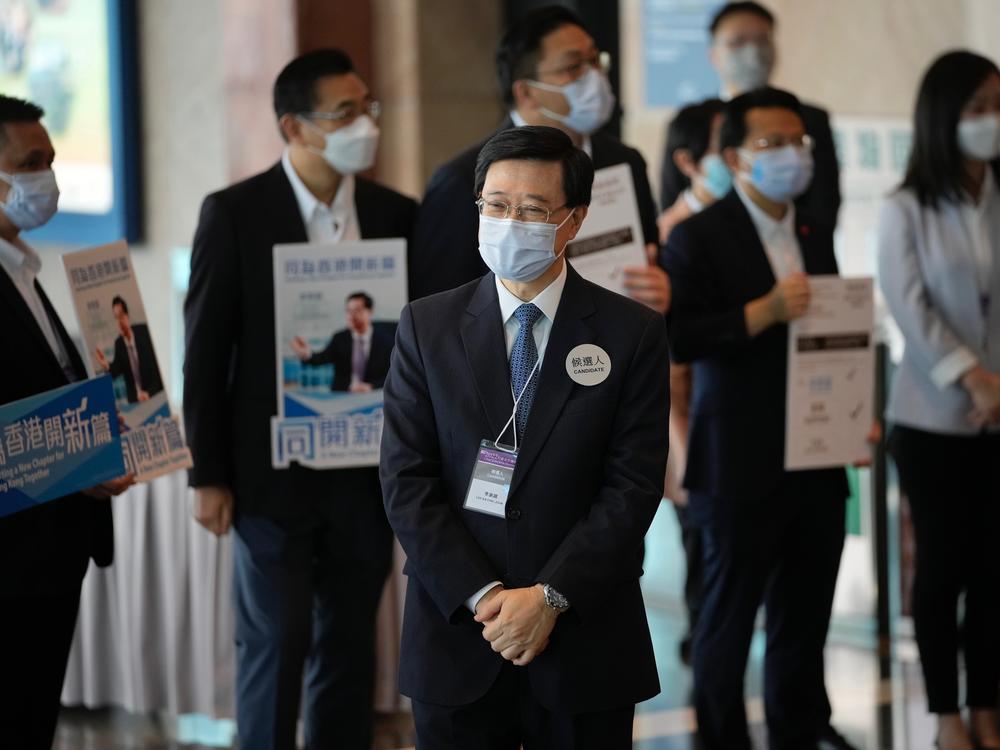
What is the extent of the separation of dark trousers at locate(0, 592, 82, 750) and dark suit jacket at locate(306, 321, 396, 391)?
0.81 meters

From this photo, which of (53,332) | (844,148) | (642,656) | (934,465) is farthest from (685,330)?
(844,148)

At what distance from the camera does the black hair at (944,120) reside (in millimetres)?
4086

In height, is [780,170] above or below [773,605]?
above

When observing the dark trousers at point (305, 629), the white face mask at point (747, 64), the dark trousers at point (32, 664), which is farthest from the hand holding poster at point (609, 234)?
the white face mask at point (747, 64)

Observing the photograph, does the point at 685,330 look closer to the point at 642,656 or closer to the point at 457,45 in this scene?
the point at 642,656

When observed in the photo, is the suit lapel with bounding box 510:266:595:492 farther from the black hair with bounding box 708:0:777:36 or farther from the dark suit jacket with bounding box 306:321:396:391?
the black hair with bounding box 708:0:777:36

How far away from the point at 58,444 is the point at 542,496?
109 centimetres

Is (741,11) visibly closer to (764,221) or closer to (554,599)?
(764,221)

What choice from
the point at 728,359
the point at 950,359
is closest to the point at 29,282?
the point at 728,359

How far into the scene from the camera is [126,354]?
3238 mm

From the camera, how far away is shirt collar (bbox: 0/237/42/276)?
2936 mm

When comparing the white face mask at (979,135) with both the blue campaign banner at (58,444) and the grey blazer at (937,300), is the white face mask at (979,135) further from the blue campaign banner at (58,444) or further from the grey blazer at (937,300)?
the blue campaign banner at (58,444)

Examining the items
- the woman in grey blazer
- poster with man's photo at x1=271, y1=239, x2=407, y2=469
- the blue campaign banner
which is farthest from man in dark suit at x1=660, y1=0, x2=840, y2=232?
the blue campaign banner

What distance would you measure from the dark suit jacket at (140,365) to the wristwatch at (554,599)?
1.35 meters
